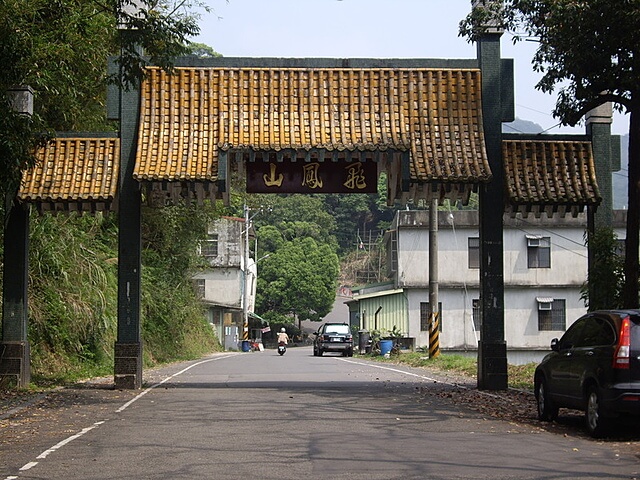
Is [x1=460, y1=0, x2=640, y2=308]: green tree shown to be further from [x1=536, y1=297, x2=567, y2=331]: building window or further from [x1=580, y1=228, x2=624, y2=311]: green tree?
[x1=536, y1=297, x2=567, y2=331]: building window

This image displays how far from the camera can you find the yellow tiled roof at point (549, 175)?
A: 845 inches

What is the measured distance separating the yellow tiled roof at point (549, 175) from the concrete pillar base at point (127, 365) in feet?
27.3

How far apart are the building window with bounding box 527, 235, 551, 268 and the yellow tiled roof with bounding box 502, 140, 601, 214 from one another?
3195cm

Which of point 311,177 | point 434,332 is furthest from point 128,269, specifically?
point 434,332

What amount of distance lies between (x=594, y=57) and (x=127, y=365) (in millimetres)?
11030

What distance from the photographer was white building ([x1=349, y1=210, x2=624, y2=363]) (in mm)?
53375

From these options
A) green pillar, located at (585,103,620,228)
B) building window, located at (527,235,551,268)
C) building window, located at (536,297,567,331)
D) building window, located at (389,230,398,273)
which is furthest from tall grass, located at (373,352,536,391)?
building window, located at (389,230,398,273)

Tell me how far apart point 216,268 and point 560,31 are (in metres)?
62.1

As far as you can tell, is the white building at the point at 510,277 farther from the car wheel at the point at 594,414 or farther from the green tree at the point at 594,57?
the car wheel at the point at 594,414

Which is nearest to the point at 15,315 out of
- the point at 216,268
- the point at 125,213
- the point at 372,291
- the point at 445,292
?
the point at 125,213

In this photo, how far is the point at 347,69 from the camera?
2225 centimetres

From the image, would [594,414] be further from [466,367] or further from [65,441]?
[466,367]

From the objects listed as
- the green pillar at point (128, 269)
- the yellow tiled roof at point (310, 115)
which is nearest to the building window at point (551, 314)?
the yellow tiled roof at point (310, 115)

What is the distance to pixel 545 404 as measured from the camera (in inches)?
609
